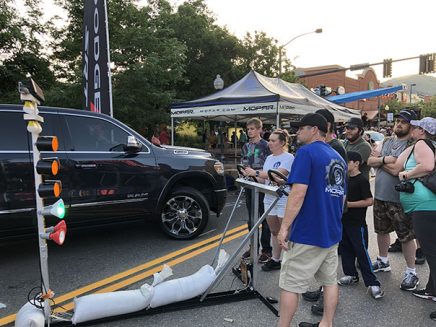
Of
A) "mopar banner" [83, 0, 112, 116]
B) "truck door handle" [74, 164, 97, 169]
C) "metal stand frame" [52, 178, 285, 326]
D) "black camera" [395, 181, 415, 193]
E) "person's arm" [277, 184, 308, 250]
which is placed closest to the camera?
"person's arm" [277, 184, 308, 250]

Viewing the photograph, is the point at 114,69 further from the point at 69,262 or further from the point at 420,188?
the point at 420,188

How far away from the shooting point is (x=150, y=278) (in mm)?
4230

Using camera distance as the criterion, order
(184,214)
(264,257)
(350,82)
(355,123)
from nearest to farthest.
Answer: (355,123) < (264,257) < (184,214) < (350,82)

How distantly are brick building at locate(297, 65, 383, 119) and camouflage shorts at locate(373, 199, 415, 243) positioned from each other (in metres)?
40.0

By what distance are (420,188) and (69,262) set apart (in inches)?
160

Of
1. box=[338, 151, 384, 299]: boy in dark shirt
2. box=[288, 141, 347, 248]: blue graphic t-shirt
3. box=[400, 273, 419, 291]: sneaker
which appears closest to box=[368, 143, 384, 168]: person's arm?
box=[338, 151, 384, 299]: boy in dark shirt

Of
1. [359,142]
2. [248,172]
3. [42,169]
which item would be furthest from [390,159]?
[42,169]

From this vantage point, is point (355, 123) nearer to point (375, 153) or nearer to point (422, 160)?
point (375, 153)

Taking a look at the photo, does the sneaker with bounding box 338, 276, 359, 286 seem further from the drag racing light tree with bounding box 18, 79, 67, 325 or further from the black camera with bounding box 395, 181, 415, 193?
the drag racing light tree with bounding box 18, 79, 67, 325

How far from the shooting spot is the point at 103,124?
17.2 ft

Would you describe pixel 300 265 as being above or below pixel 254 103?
below

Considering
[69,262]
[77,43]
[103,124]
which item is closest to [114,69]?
[77,43]

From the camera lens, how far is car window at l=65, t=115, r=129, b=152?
496 centimetres

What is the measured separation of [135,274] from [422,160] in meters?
3.21
